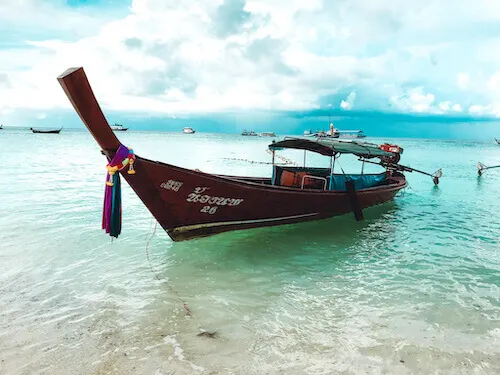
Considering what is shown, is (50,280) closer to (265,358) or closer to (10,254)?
(10,254)

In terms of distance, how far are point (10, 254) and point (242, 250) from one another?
529 centimetres

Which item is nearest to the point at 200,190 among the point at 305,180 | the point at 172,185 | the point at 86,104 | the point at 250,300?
the point at 172,185

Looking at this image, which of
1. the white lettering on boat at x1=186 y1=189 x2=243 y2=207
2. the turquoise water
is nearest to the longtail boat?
the white lettering on boat at x1=186 y1=189 x2=243 y2=207

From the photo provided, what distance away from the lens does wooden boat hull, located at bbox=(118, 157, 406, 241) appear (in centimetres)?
727

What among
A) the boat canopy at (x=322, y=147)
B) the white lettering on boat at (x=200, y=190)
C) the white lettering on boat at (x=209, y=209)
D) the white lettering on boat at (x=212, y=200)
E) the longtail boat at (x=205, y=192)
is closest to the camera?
the longtail boat at (x=205, y=192)

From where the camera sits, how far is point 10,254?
7816mm

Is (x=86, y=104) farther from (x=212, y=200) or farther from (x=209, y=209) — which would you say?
(x=209, y=209)

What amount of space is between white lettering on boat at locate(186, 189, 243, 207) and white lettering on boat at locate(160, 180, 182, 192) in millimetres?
392

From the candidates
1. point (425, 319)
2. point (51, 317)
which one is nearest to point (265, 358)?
point (425, 319)

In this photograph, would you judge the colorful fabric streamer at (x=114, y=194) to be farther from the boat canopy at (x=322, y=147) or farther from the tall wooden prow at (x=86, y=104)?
the boat canopy at (x=322, y=147)

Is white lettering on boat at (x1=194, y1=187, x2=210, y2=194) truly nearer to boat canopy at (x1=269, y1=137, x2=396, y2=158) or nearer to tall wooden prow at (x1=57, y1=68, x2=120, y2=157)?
tall wooden prow at (x1=57, y1=68, x2=120, y2=157)

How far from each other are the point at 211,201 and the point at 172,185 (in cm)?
114

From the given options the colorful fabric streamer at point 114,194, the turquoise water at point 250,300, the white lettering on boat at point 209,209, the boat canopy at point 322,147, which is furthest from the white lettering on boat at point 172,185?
the boat canopy at point 322,147

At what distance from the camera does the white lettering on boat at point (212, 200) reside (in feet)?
25.8
